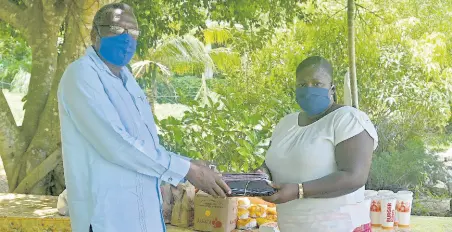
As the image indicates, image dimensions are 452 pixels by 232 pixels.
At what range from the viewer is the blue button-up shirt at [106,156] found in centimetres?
199

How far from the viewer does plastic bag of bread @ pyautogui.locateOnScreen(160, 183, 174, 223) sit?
393cm

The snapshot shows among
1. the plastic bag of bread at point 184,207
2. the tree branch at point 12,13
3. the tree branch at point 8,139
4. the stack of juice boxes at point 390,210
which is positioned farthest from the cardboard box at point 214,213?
the tree branch at point 12,13

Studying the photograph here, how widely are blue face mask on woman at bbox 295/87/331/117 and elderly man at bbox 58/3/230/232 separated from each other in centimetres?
55

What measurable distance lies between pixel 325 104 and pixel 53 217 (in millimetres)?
2279

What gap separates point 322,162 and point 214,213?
1.49 metres

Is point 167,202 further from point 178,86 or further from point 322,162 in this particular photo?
point 178,86

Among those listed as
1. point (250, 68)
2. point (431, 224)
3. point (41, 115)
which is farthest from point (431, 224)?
point (250, 68)

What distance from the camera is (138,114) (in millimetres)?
2154

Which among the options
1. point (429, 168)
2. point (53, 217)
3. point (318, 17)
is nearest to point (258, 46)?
point (318, 17)

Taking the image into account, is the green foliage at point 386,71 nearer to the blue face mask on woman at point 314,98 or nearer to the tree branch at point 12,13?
the tree branch at point 12,13

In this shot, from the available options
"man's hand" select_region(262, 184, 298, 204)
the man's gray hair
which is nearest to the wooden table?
"man's hand" select_region(262, 184, 298, 204)

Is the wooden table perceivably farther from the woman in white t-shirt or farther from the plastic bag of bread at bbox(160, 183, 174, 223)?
the woman in white t-shirt

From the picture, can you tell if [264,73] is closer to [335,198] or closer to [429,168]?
[429,168]

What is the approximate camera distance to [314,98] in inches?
95.6
